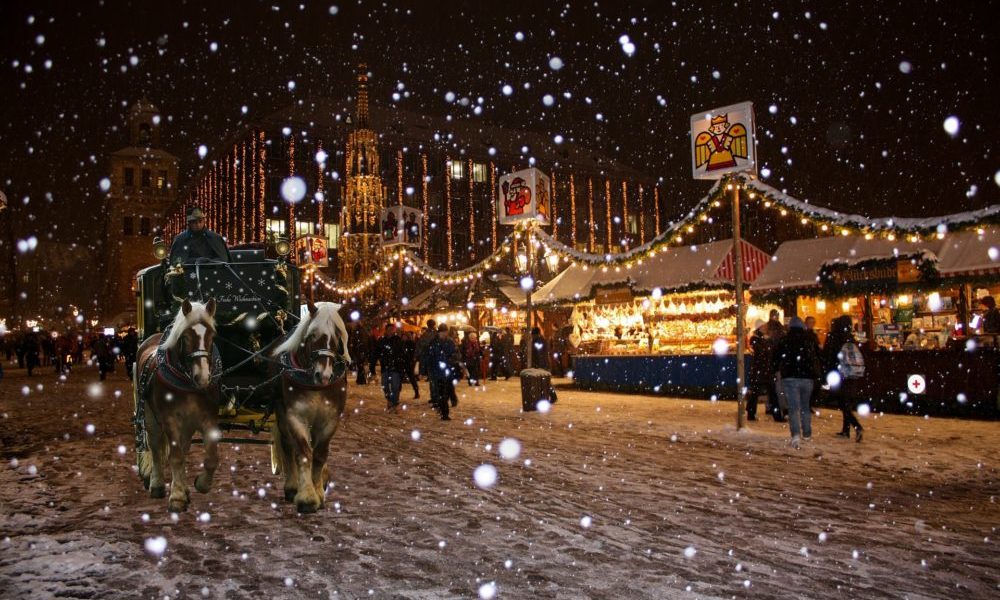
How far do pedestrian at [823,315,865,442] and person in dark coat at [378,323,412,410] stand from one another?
8864 millimetres

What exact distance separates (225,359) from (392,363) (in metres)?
9.51

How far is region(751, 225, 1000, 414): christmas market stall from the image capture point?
14.2m

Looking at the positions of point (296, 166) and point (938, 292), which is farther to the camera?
point (296, 166)

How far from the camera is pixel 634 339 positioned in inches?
939

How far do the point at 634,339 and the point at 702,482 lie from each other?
1594 cm

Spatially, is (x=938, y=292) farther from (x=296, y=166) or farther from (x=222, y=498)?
(x=296, y=166)

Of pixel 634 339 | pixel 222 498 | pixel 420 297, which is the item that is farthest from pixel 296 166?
pixel 222 498

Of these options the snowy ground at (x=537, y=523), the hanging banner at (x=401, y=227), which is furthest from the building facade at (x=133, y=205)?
the snowy ground at (x=537, y=523)

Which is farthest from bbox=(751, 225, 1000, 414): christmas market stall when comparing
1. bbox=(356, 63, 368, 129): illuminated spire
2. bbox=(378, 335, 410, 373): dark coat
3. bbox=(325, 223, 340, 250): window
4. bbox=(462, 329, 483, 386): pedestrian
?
bbox=(325, 223, 340, 250): window

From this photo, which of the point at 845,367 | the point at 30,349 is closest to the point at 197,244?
the point at 845,367

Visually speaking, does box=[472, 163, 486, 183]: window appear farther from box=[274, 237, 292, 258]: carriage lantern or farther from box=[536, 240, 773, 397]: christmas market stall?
box=[274, 237, 292, 258]: carriage lantern

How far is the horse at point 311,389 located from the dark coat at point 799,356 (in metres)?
7.08

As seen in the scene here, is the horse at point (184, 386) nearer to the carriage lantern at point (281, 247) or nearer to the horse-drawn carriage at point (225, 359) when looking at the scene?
the horse-drawn carriage at point (225, 359)

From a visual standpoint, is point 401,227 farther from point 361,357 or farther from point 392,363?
point 392,363
